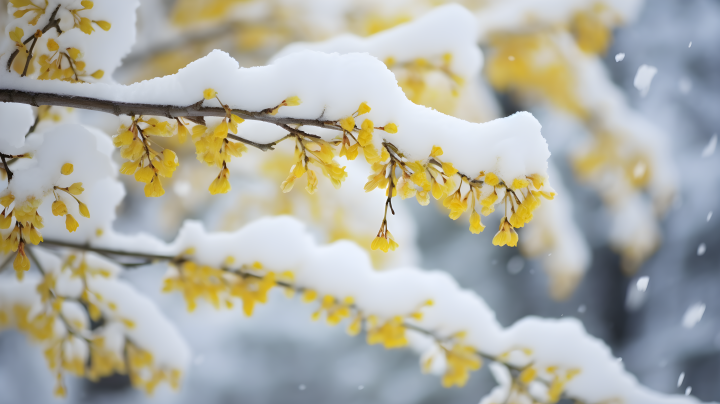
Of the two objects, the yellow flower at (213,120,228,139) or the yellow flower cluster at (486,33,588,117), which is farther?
the yellow flower cluster at (486,33,588,117)

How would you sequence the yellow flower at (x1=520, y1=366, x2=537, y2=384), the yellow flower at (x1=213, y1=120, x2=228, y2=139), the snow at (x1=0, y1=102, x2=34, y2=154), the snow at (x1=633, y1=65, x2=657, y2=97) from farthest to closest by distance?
1. the snow at (x1=633, y1=65, x2=657, y2=97)
2. the yellow flower at (x1=520, y1=366, x2=537, y2=384)
3. the snow at (x1=0, y1=102, x2=34, y2=154)
4. the yellow flower at (x1=213, y1=120, x2=228, y2=139)

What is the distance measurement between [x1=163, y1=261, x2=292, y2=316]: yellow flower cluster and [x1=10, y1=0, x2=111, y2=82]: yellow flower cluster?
13.3 inches

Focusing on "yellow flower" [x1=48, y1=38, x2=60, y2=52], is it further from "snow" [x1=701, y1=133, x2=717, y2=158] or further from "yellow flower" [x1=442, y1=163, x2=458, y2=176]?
"snow" [x1=701, y1=133, x2=717, y2=158]

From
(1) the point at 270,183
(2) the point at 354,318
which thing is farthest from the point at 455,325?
(1) the point at 270,183

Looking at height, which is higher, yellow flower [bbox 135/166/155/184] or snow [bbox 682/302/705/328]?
snow [bbox 682/302/705/328]

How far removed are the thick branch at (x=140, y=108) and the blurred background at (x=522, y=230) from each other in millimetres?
581

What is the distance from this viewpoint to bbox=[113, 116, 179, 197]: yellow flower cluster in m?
0.45

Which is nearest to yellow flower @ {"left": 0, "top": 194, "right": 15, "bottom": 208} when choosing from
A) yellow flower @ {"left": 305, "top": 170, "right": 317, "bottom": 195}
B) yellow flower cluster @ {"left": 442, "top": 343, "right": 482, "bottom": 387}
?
yellow flower @ {"left": 305, "top": 170, "right": 317, "bottom": 195}

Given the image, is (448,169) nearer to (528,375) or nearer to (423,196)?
(423,196)

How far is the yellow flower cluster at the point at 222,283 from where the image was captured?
710 millimetres

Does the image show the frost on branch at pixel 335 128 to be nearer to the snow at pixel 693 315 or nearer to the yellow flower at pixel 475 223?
the yellow flower at pixel 475 223

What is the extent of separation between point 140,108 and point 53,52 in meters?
0.31

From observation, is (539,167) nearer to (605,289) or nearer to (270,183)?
(270,183)

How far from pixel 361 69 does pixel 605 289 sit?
236 cm
